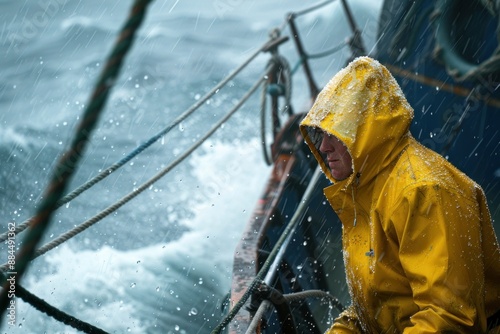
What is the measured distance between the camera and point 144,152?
31.0 feet

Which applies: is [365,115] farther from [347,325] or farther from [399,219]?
[347,325]

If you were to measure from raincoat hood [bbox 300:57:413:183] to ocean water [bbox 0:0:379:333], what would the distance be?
3.36 ft

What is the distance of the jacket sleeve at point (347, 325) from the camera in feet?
7.30

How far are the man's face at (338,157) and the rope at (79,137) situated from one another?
121 centimetres

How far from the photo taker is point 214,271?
703cm

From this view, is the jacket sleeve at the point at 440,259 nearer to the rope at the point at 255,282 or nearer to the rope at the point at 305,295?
the rope at the point at 255,282

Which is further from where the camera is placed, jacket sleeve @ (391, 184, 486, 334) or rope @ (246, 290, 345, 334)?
rope @ (246, 290, 345, 334)

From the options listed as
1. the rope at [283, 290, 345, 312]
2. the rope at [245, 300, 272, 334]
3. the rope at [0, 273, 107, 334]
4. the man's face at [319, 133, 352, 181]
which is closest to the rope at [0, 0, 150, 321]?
the rope at [0, 273, 107, 334]

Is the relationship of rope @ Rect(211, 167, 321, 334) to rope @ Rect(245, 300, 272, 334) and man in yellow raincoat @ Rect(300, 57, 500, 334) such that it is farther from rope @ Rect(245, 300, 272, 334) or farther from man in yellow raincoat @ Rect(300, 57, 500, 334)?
man in yellow raincoat @ Rect(300, 57, 500, 334)

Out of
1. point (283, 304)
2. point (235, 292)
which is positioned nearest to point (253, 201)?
point (235, 292)

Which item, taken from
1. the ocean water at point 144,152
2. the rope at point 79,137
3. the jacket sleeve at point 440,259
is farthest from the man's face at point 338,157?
the rope at point 79,137

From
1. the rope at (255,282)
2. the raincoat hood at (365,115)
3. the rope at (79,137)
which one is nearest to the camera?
the rope at (79,137)

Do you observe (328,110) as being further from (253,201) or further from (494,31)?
(253,201)

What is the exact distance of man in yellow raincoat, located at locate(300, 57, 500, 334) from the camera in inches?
64.4
